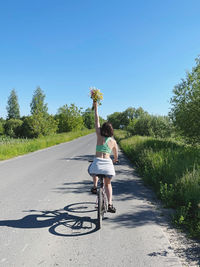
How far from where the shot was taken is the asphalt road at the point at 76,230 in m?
2.72

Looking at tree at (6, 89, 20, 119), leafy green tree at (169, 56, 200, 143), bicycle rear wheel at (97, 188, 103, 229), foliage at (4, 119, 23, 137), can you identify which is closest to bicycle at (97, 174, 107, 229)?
bicycle rear wheel at (97, 188, 103, 229)

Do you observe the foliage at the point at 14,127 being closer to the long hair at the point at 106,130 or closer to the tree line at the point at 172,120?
the tree line at the point at 172,120

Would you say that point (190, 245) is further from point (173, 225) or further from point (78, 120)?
point (78, 120)

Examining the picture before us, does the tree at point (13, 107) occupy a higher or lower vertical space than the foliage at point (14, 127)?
higher

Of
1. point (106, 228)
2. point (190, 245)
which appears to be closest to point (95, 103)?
point (106, 228)

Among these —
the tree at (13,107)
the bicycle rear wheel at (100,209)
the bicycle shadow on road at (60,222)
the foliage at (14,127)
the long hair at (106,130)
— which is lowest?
the bicycle shadow on road at (60,222)

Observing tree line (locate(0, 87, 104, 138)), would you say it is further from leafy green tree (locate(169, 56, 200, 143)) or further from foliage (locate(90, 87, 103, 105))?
foliage (locate(90, 87, 103, 105))

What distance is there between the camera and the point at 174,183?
18.2 feet

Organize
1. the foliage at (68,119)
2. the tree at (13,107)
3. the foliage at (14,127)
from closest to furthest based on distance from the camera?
1. the foliage at (68,119)
2. the foliage at (14,127)
3. the tree at (13,107)

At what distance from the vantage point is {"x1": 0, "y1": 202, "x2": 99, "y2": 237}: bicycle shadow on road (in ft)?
11.7

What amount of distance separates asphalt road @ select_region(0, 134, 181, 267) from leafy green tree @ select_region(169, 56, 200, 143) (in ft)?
23.0

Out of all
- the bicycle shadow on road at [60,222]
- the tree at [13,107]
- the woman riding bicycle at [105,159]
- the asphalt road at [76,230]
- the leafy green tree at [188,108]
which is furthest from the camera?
the tree at [13,107]

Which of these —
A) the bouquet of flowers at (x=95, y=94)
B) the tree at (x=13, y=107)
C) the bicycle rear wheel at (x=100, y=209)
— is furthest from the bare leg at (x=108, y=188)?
the tree at (x=13, y=107)

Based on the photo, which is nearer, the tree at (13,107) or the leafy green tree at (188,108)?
the leafy green tree at (188,108)
